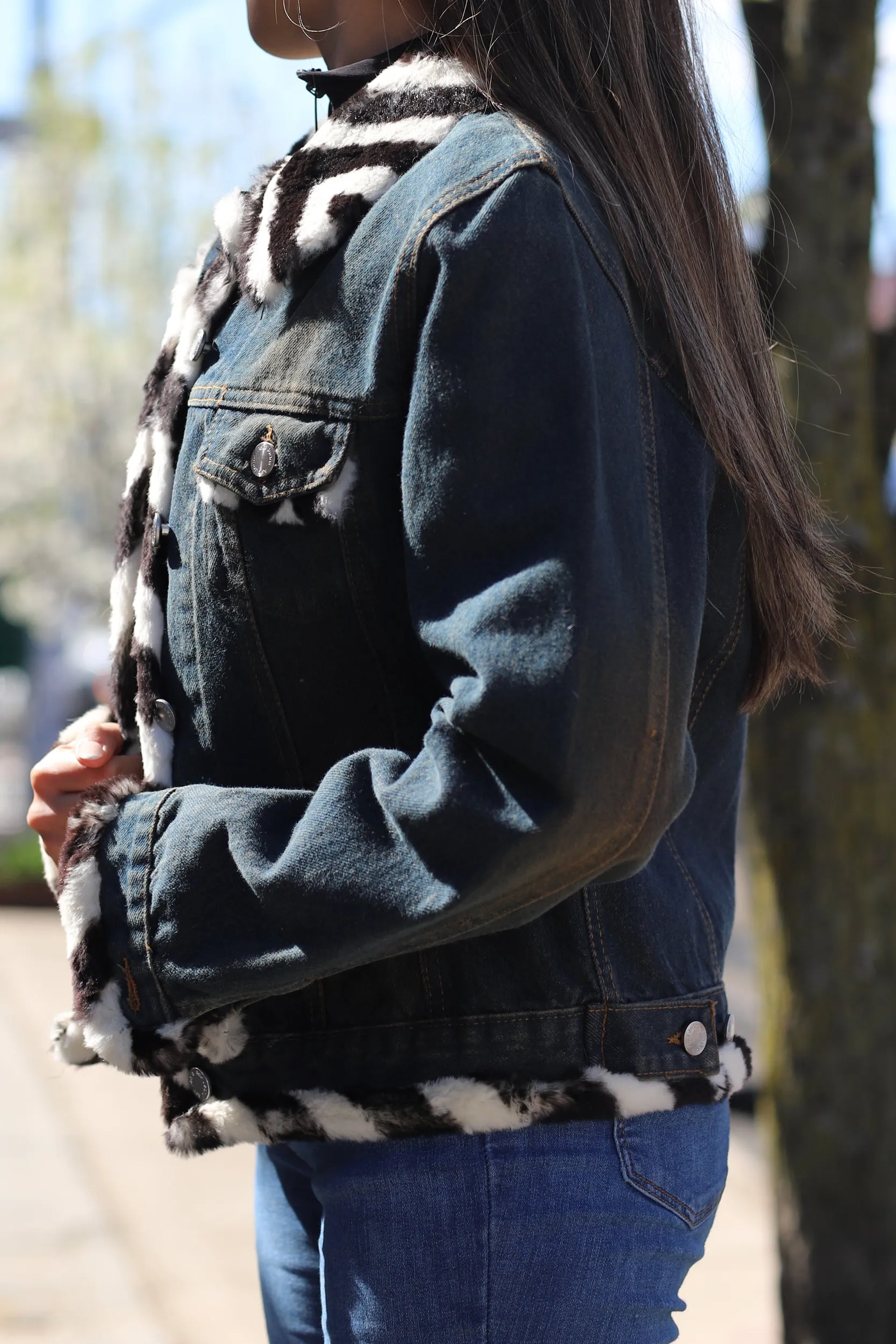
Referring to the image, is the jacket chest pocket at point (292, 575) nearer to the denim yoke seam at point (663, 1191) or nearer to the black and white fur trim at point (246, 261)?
the black and white fur trim at point (246, 261)

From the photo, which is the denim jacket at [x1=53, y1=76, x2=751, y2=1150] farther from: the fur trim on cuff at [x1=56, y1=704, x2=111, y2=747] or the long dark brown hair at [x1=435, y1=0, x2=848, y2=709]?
the fur trim on cuff at [x1=56, y1=704, x2=111, y2=747]

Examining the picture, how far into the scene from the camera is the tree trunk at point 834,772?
8.43ft

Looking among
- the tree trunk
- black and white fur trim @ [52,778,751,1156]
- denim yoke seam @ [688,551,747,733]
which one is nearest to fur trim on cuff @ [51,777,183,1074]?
black and white fur trim @ [52,778,751,1156]

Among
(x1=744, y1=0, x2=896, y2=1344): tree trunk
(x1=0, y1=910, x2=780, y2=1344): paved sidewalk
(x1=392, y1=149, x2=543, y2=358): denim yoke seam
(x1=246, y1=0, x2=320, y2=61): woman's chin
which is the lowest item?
(x1=0, y1=910, x2=780, y2=1344): paved sidewalk

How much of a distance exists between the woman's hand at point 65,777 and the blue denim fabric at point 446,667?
10cm

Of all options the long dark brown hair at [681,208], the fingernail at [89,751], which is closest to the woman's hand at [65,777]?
the fingernail at [89,751]

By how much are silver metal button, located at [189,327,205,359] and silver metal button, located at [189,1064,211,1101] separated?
0.64 meters

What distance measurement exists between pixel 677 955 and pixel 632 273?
58 cm

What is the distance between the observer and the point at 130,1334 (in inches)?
123

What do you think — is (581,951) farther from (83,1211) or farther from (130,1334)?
(83,1211)

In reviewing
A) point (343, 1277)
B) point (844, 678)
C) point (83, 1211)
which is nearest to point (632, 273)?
point (343, 1277)

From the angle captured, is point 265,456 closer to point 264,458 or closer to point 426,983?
point 264,458

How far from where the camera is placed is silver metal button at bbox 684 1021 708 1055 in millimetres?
1173

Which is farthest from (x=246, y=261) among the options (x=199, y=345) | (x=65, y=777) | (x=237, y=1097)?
(x=237, y=1097)
